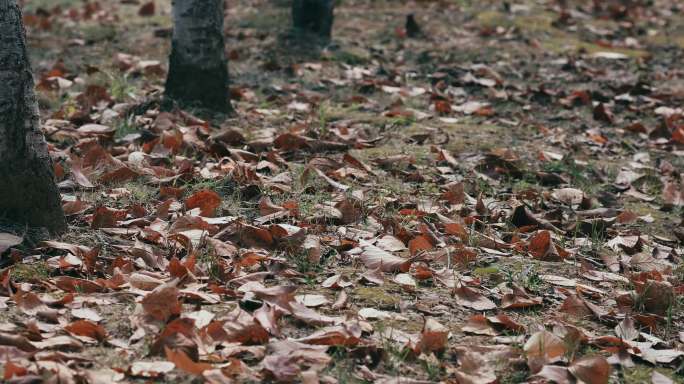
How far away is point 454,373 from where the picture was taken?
8.35 feet

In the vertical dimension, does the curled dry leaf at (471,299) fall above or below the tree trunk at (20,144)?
below

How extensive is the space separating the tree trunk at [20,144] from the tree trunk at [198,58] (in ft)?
7.18

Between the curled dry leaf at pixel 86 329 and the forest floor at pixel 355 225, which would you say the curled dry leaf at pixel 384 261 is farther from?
the curled dry leaf at pixel 86 329

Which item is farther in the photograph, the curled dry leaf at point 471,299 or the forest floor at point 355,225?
the curled dry leaf at point 471,299

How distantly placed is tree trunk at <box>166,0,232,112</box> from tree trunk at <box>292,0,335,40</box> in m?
2.18

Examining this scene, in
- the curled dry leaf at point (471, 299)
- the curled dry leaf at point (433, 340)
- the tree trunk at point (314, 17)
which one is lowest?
the curled dry leaf at point (471, 299)

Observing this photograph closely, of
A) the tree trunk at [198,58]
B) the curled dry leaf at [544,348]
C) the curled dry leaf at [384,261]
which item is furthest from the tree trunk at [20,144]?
the tree trunk at [198,58]

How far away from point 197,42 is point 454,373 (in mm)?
3294

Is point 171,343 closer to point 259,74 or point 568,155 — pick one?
point 568,155

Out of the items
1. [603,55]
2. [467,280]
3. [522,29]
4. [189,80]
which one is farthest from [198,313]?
[522,29]

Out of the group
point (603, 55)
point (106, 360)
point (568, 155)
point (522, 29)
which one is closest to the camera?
point (106, 360)

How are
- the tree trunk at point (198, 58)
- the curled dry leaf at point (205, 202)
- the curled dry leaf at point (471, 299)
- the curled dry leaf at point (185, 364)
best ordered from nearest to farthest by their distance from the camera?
the curled dry leaf at point (185, 364)
the curled dry leaf at point (471, 299)
the curled dry leaf at point (205, 202)
the tree trunk at point (198, 58)

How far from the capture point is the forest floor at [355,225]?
261 centimetres

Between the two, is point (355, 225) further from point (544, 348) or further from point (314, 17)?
point (314, 17)
